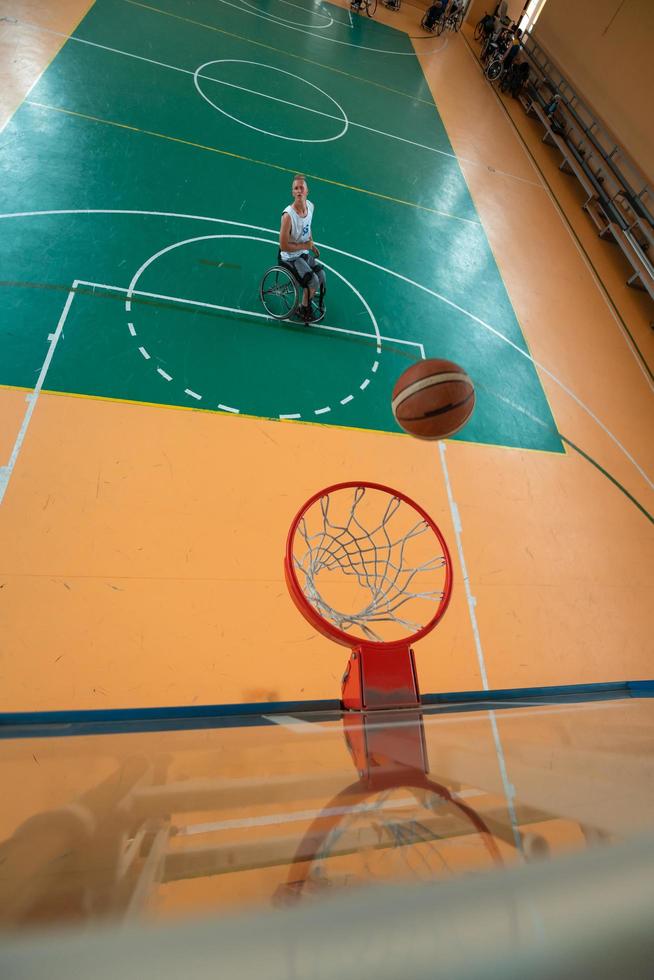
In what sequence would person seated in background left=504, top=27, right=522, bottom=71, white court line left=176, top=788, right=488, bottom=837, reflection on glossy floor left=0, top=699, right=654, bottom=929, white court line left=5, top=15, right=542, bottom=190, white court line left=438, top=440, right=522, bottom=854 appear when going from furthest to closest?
person seated in background left=504, top=27, right=522, bottom=71 → white court line left=5, top=15, right=542, bottom=190 → white court line left=438, top=440, right=522, bottom=854 → white court line left=176, top=788, right=488, bottom=837 → reflection on glossy floor left=0, top=699, right=654, bottom=929

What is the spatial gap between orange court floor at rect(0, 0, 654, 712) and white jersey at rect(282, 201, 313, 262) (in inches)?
62.3

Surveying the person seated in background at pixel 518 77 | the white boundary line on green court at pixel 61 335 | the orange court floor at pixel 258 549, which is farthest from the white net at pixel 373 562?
the person seated in background at pixel 518 77

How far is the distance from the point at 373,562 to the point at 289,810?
8.42 ft

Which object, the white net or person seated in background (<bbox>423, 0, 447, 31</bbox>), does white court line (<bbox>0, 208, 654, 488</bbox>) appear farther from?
person seated in background (<bbox>423, 0, 447, 31</bbox>)

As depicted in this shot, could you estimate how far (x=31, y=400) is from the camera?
147 inches

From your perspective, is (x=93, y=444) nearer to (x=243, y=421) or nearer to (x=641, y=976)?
(x=243, y=421)

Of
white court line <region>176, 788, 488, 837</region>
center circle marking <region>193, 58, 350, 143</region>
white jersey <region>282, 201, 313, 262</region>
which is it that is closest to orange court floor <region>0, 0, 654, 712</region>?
white jersey <region>282, 201, 313, 262</region>

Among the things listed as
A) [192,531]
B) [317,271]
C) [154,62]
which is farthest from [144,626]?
[154,62]

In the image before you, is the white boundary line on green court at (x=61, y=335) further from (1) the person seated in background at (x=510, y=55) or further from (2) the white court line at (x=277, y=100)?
(1) the person seated in background at (x=510, y=55)

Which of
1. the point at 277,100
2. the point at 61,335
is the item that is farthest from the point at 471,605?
the point at 277,100

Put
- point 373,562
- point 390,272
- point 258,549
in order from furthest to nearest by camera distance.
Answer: point 390,272 < point 373,562 < point 258,549

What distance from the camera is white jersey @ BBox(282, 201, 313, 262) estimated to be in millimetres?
4340

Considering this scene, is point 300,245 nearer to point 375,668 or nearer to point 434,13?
point 375,668

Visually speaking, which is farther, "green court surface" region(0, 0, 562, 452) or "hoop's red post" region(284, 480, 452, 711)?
"green court surface" region(0, 0, 562, 452)
